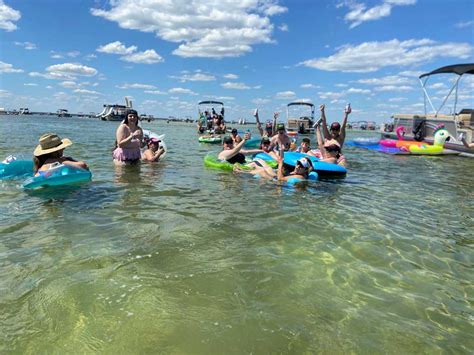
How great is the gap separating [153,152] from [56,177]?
15.1 feet

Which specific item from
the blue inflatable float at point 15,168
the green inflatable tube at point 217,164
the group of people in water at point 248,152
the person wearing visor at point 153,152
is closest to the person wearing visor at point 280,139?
the group of people in water at point 248,152

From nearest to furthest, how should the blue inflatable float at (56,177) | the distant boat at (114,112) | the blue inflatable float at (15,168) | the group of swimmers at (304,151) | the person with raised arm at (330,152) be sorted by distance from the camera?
the blue inflatable float at (56,177)
the blue inflatable float at (15,168)
the group of swimmers at (304,151)
the person with raised arm at (330,152)
the distant boat at (114,112)

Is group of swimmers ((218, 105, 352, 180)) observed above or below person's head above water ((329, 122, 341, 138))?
below

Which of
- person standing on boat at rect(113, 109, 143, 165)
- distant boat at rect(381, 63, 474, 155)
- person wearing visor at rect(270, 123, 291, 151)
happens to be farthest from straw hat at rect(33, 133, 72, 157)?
distant boat at rect(381, 63, 474, 155)

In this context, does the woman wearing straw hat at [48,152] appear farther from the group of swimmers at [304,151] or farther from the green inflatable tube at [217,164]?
the group of swimmers at [304,151]

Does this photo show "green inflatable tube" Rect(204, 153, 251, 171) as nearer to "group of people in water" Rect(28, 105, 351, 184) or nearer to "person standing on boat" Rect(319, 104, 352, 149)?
"group of people in water" Rect(28, 105, 351, 184)

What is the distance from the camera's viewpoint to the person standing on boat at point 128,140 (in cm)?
874

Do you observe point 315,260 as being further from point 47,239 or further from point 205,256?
point 47,239

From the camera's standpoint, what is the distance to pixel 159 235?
4.41 m

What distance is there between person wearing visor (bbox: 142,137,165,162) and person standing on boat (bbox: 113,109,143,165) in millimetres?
906

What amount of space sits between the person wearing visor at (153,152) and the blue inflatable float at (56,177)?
3915 mm

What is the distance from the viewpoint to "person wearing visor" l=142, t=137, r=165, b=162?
10625mm

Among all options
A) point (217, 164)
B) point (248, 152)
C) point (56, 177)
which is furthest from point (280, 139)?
point (56, 177)

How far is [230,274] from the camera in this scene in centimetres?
342
